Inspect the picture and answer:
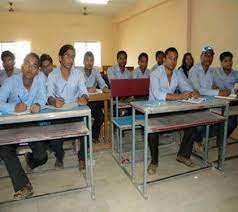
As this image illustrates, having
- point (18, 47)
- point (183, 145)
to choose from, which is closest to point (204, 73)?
point (183, 145)

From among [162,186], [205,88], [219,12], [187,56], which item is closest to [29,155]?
[162,186]

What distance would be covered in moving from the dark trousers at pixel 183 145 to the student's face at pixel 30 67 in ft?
4.16

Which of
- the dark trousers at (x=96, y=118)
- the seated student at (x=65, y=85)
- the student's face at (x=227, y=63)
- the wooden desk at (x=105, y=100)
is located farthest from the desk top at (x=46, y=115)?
the student's face at (x=227, y=63)

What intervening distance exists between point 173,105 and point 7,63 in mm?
2480

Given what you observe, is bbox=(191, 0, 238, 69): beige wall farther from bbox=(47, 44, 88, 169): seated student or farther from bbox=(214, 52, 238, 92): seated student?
bbox=(47, 44, 88, 169): seated student

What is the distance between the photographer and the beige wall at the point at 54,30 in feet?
26.8

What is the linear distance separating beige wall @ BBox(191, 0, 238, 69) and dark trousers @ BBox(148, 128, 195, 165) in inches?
69.1

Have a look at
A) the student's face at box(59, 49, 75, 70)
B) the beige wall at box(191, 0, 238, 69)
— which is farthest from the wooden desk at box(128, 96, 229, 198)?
the beige wall at box(191, 0, 238, 69)

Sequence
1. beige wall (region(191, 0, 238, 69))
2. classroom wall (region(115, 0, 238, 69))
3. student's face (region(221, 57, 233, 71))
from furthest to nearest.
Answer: classroom wall (region(115, 0, 238, 69))
beige wall (region(191, 0, 238, 69))
student's face (region(221, 57, 233, 71))

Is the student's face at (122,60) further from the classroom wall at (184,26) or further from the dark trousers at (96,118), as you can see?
the classroom wall at (184,26)

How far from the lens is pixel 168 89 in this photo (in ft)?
8.77

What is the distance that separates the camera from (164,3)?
564cm

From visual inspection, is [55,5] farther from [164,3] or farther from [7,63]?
[7,63]

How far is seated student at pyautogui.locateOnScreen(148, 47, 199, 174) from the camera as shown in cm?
250
